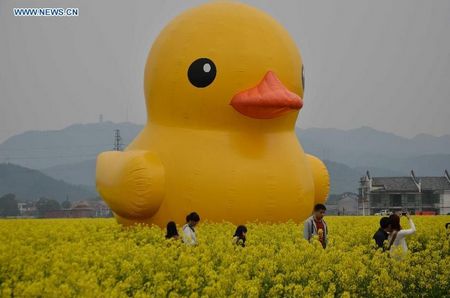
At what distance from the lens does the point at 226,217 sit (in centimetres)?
1012

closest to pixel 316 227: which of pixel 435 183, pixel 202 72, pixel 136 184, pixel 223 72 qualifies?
pixel 136 184

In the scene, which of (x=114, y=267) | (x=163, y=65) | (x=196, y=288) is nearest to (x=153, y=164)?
(x=163, y=65)

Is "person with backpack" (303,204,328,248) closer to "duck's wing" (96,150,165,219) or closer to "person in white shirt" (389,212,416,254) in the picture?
"person in white shirt" (389,212,416,254)

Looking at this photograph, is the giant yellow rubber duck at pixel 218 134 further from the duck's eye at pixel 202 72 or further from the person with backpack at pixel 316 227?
the person with backpack at pixel 316 227

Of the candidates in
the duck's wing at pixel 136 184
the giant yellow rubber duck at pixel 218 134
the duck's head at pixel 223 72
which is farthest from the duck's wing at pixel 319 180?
the duck's wing at pixel 136 184

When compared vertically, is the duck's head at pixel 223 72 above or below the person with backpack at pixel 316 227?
above

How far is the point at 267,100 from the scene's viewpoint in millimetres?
9891

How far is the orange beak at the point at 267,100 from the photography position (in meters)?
9.87

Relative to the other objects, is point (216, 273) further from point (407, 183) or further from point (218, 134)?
point (407, 183)

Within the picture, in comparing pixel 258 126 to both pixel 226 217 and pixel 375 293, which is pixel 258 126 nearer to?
pixel 226 217

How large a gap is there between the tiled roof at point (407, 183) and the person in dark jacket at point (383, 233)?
36.5m

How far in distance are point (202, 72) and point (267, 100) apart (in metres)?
1.23

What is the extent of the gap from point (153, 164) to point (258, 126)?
5.75 ft

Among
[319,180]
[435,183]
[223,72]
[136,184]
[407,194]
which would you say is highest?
[223,72]
